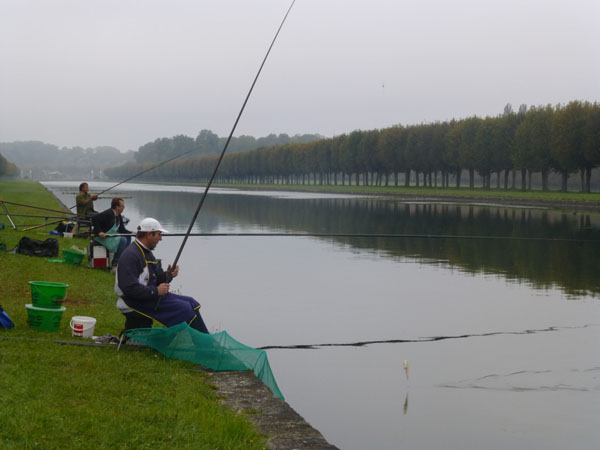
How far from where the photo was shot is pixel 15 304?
10664mm

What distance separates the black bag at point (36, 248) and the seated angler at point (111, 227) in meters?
1.95

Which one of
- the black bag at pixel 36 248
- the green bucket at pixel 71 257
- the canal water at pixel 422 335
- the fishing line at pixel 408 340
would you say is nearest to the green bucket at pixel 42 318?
the canal water at pixel 422 335

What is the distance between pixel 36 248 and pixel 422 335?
383 inches

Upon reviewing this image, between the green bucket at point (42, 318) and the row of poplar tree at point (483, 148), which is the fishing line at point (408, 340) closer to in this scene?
the green bucket at point (42, 318)

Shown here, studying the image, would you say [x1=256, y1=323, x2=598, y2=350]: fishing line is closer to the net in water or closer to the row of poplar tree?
the net in water

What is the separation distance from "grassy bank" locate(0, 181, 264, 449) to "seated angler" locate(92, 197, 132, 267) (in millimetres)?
6169

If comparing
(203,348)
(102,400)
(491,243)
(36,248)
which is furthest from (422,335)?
(491,243)

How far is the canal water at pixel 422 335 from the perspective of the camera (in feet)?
26.2

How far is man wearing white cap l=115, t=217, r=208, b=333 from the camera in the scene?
8039 millimetres

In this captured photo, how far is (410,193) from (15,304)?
254 feet

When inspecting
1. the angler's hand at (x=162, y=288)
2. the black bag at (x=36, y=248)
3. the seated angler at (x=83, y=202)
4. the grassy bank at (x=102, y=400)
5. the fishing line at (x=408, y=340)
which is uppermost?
the seated angler at (x=83, y=202)

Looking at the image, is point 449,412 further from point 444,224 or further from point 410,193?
point 410,193

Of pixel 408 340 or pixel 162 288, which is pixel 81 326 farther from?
pixel 408 340

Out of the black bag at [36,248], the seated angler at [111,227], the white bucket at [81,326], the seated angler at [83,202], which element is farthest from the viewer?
the seated angler at [83,202]
